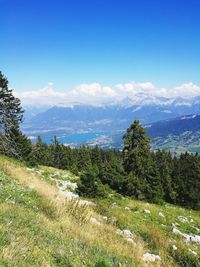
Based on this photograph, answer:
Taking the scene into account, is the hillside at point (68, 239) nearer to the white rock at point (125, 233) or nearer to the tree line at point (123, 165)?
the white rock at point (125, 233)

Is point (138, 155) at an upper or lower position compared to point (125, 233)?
upper

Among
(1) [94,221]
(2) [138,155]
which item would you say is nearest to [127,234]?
(1) [94,221]

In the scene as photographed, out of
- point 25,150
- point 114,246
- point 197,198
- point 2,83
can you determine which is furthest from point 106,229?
point 197,198

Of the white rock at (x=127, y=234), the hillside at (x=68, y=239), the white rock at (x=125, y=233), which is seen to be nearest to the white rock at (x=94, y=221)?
the hillside at (x=68, y=239)

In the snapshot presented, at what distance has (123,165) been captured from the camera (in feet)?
129

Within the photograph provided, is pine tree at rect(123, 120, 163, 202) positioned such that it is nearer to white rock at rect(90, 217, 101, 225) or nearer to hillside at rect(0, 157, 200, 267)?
hillside at rect(0, 157, 200, 267)

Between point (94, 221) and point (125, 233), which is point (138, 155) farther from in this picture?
point (94, 221)

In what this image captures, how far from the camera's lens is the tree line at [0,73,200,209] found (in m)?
21.6

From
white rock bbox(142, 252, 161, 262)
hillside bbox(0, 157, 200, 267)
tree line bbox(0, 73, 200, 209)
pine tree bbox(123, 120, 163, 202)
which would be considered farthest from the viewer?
pine tree bbox(123, 120, 163, 202)

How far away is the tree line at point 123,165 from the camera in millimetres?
21642

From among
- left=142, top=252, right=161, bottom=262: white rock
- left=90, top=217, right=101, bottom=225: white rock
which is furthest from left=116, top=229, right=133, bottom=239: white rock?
left=142, top=252, right=161, bottom=262: white rock

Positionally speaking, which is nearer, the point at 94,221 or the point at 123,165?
the point at 94,221

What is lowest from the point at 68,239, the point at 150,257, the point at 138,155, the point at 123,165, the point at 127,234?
the point at 123,165

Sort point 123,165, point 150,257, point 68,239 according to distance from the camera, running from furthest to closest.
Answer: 1. point 123,165
2. point 150,257
3. point 68,239
